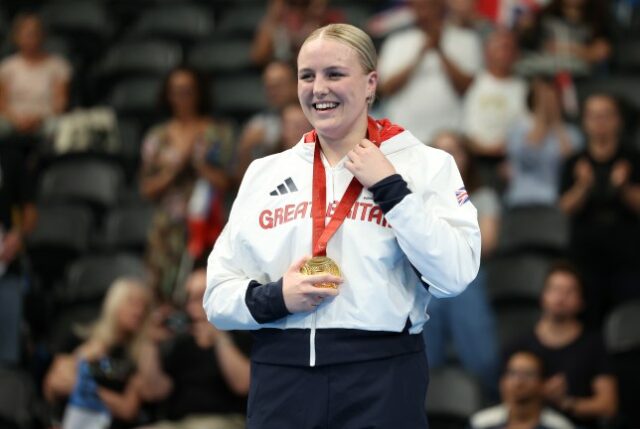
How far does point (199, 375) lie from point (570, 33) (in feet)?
14.3

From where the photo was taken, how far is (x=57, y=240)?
8.36 metres

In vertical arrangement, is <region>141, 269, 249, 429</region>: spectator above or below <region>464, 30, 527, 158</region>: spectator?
below

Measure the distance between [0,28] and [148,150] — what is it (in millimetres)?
3800

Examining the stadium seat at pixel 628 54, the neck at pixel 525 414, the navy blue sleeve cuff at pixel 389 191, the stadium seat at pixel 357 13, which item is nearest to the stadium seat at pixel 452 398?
the neck at pixel 525 414

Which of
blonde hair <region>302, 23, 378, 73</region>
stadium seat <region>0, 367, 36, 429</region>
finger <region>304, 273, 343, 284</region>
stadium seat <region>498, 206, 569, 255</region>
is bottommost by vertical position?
stadium seat <region>0, 367, 36, 429</region>

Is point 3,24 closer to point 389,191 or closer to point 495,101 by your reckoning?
point 495,101

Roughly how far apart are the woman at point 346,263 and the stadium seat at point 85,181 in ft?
18.9

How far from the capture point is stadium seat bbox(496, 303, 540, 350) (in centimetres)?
717

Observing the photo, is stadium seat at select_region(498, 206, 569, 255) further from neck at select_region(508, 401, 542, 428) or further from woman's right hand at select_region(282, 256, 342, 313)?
woman's right hand at select_region(282, 256, 342, 313)

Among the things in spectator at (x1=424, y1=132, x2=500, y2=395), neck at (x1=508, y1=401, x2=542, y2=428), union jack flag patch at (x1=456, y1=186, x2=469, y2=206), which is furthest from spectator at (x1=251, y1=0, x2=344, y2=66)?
union jack flag patch at (x1=456, y1=186, x2=469, y2=206)

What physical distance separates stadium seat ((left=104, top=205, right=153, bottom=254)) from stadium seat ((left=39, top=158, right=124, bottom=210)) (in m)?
0.42

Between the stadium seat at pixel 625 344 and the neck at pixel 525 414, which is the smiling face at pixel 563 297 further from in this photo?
the neck at pixel 525 414

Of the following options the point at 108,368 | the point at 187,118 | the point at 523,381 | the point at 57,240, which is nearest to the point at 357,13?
the point at 187,118

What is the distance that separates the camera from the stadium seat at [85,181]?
890 centimetres
